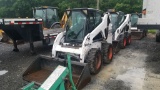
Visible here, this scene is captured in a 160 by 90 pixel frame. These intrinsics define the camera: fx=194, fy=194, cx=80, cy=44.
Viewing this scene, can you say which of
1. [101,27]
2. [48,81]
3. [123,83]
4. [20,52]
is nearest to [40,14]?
[20,52]

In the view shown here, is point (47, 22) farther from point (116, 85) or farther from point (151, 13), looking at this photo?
point (116, 85)

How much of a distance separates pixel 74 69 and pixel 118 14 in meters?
5.85

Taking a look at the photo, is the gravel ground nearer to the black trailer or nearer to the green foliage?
the black trailer

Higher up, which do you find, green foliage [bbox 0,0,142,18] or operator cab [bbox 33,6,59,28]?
green foliage [bbox 0,0,142,18]

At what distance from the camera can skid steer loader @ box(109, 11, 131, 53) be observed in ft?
31.3

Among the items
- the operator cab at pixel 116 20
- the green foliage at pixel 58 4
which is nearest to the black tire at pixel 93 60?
the operator cab at pixel 116 20

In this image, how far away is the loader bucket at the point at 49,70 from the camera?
509 centimetres

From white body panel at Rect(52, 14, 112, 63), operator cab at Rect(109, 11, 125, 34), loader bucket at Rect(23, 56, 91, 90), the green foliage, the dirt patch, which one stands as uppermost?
the green foliage

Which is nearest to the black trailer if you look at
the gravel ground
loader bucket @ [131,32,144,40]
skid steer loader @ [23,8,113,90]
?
the gravel ground

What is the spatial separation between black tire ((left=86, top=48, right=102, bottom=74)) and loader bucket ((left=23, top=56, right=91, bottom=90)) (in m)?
0.59

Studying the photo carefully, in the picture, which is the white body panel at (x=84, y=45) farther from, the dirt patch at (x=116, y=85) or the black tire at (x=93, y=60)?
the dirt patch at (x=116, y=85)

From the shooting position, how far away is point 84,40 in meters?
6.07

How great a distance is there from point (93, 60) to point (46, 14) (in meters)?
6.67

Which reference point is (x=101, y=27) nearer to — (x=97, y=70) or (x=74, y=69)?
(x=97, y=70)
